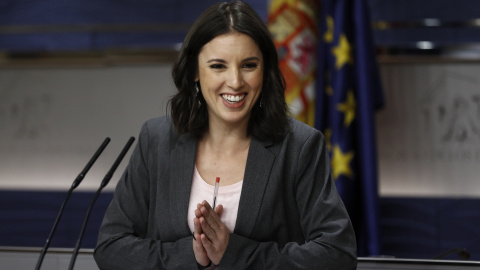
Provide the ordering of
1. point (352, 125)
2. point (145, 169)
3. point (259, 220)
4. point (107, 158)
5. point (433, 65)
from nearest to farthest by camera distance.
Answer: point (259, 220)
point (145, 169)
point (352, 125)
point (433, 65)
point (107, 158)

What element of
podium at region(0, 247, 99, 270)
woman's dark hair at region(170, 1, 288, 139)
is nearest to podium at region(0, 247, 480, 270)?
podium at region(0, 247, 99, 270)

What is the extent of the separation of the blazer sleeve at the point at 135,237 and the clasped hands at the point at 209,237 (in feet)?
0.12

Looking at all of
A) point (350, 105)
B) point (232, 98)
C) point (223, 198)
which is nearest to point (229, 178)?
point (223, 198)

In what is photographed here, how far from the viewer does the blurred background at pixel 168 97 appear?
4.00m

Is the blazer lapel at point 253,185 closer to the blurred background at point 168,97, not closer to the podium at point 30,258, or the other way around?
the podium at point 30,258

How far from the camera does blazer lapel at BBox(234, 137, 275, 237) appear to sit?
5.38 feet

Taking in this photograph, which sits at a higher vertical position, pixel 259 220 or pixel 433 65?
pixel 433 65

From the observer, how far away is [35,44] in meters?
4.63

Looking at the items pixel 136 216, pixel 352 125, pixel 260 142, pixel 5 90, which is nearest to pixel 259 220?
pixel 260 142

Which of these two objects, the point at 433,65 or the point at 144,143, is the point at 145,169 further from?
the point at 433,65

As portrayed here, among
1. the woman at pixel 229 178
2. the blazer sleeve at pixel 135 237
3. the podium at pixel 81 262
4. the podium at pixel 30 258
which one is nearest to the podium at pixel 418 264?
the podium at pixel 81 262

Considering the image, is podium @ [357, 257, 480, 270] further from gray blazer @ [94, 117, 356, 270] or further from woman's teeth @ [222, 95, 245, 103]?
woman's teeth @ [222, 95, 245, 103]

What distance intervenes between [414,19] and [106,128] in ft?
7.28

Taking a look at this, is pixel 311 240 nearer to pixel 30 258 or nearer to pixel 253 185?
pixel 253 185
